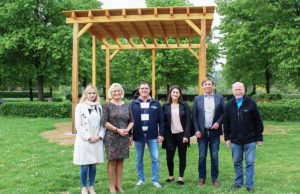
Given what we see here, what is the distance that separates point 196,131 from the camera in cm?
481

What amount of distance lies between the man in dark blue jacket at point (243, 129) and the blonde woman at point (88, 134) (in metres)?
2.24

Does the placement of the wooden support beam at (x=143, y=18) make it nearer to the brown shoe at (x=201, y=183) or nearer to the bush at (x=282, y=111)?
the brown shoe at (x=201, y=183)

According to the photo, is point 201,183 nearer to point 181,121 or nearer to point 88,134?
point 181,121

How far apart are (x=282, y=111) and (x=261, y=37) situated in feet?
23.7

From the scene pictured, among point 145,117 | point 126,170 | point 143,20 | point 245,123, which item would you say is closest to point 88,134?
point 145,117

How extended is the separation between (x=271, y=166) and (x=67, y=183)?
4544mm

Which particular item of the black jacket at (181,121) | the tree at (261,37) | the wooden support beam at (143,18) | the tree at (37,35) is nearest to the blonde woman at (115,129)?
the black jacket at (181,121)

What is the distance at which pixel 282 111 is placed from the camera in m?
14.5

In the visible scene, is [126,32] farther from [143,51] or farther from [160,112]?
[143,51]

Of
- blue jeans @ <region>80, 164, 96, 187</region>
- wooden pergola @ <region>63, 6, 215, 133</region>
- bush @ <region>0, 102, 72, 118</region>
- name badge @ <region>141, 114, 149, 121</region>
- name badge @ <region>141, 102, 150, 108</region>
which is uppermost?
wooden pergola @ <region>63, 6, 215, 133</region>

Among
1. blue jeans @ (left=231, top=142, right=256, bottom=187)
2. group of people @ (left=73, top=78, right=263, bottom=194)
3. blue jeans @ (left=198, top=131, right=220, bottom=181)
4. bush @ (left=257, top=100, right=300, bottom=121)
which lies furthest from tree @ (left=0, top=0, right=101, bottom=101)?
blue jeans @ (left=231, top=142, right=256, bottom=187)

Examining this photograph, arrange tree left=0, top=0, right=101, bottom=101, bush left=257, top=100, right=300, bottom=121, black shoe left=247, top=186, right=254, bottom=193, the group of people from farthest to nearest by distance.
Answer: tree left=0, top=0, right=101, bottom=101
bush left=257, top=100, right=300, bottom=121
black shoe left=247, top=186, right=254, bottom=193
the group of people

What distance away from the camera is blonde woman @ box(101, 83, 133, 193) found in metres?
4.36

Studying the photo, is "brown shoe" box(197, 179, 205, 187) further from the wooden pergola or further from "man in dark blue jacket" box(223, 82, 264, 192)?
the wooden pergola
